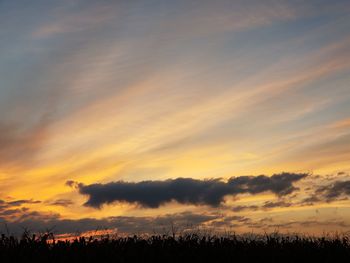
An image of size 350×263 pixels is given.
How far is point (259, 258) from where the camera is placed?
14.9 metres

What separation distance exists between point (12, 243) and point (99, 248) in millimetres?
2509

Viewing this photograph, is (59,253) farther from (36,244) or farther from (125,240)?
(125,240)

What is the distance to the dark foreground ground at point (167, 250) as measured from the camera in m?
13.2

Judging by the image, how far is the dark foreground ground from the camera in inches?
519

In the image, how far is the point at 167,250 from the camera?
14445 millimetres

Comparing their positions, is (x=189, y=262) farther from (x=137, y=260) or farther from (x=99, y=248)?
(x=99, y=248)

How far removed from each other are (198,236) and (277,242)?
308cm

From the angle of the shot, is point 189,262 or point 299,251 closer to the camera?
point 189,262

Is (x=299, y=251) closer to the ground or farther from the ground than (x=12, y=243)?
closer to the ground

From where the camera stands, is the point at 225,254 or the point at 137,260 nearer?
the point at 137,260

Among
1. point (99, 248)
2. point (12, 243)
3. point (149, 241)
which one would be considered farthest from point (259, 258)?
point (12, 243)

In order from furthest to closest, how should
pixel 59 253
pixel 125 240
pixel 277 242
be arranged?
pixel 277 242 → pixel 125 240 → pixel 59 253

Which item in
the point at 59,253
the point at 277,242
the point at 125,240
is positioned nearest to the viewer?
the point at 59,253

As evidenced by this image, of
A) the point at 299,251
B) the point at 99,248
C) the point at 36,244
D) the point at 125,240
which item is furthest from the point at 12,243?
the point at 299,251
